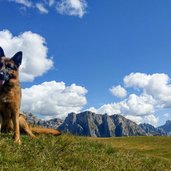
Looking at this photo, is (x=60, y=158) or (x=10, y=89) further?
(x=10, y=89)

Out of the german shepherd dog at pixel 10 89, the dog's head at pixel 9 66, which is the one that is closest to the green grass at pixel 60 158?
the german shepherd dog at pixel 10 89

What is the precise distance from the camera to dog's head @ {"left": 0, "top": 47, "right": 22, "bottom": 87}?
14.8 m

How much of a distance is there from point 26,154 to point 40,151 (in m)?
1.23

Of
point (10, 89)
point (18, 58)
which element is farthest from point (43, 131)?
point (18, 58)

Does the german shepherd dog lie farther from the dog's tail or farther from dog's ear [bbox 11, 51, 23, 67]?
the dog's tail

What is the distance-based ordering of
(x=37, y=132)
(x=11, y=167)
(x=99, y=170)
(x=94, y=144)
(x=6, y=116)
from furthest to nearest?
(x=94, y=144) < (x=37, y=132) < (x=6, y=116) < (x=99, y=170) < (x=11, y=167)

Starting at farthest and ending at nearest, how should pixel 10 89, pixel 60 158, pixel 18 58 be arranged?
pixel 10 89
pixel 18 58
pixel 60 158

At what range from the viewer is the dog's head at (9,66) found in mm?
14797

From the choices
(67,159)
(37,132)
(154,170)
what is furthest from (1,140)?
(154,170)

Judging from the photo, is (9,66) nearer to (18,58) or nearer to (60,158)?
(18,58)

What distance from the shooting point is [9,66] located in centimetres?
1483

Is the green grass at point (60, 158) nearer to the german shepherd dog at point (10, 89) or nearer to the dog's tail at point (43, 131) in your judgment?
the german shepherd dog at point (10, 89)

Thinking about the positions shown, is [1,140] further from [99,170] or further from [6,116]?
[99,170]

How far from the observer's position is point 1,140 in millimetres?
14477
